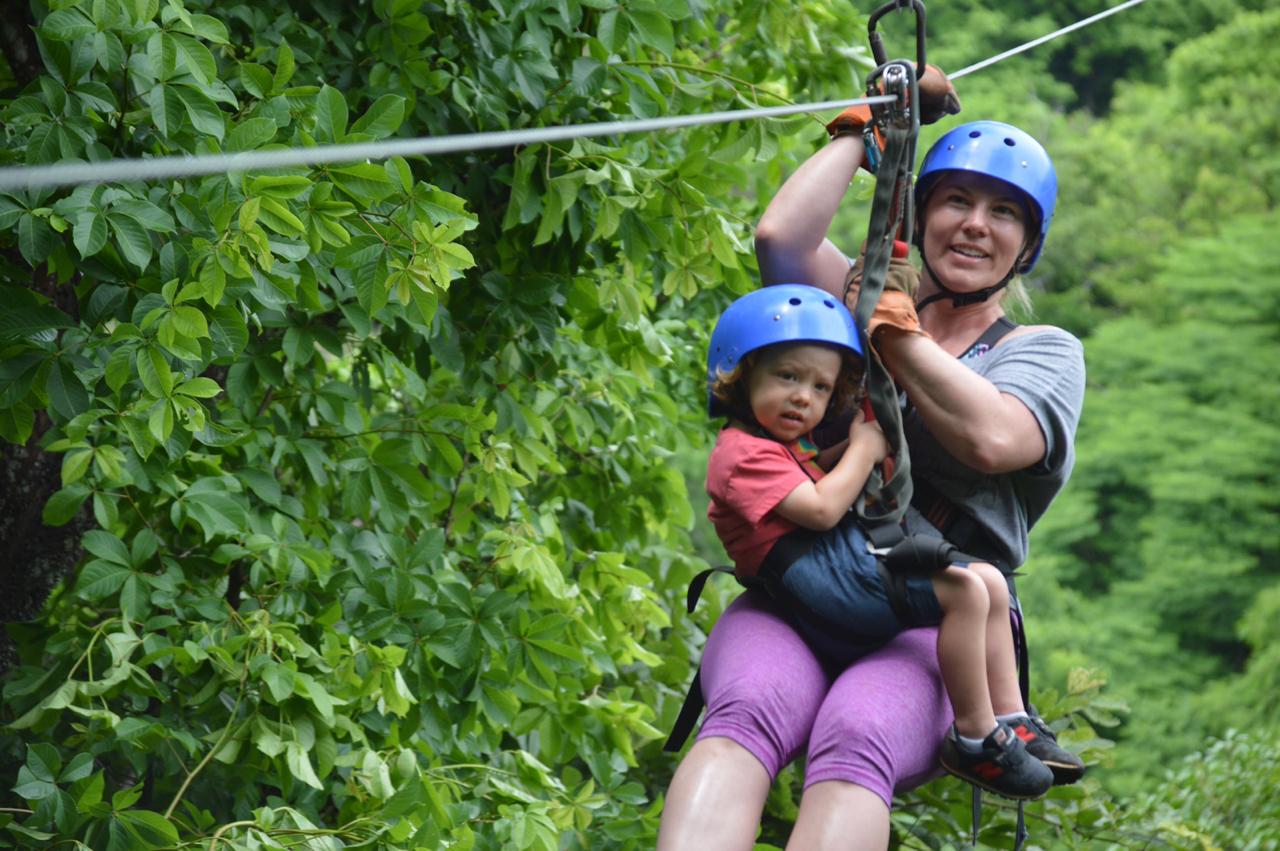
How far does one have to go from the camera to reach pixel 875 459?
8.96 ft

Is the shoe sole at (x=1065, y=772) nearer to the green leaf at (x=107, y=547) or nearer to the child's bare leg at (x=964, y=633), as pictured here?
the child's bare leg at (x=964, y=633)

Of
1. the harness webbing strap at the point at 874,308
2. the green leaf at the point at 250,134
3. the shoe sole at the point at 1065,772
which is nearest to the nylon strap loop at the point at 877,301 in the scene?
the harness webbing strap at the point at 874,308

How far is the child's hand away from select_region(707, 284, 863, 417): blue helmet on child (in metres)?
0.13

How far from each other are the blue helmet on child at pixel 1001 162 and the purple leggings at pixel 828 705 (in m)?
0.78

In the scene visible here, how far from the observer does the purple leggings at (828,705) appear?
257cm

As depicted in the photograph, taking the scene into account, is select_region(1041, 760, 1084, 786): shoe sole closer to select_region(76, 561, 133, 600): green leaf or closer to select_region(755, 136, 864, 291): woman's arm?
select_region(755, 136, 864, 291): woman's arm

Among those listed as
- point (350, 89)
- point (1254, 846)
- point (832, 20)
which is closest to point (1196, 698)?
point (1254, 846)

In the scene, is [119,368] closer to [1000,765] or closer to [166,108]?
[166,108]

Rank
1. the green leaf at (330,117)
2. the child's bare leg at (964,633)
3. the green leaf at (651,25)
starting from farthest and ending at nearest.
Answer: the green leaf at (651,25) < the green leaf at (330,117) < the child's bare leg at (964,633)

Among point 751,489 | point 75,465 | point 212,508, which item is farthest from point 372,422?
point 751,489

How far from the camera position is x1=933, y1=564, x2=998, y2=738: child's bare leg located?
105 inches

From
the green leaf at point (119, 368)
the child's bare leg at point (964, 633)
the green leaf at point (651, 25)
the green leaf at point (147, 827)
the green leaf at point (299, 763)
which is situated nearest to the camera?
the child's bare leg at point (964, 633)

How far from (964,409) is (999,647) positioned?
0.41m

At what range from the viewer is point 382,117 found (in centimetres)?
315
